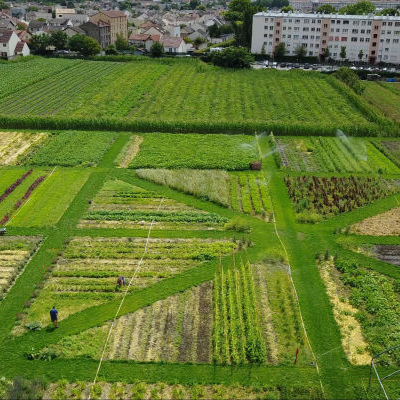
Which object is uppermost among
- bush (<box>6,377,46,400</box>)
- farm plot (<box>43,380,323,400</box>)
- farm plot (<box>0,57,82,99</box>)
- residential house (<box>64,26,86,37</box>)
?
residential house (<box>64,26,86,37</box>)

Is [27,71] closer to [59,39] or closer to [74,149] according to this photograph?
[59,39]

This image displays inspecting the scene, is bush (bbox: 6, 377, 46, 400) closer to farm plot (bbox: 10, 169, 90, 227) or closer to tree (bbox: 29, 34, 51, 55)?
farm plot (bbox: 10, 169, 90, 227)

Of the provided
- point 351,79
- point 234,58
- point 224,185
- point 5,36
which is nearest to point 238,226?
point 224,185

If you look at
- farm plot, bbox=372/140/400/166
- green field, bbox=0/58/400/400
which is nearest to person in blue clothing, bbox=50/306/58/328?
green field, bbox=0/58/400/400

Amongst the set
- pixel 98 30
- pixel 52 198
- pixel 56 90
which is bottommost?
pixel 52 198

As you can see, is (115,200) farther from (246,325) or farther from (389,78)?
(389,78)

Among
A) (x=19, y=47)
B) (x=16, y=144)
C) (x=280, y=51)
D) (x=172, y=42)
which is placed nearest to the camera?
(x=16, y=144)

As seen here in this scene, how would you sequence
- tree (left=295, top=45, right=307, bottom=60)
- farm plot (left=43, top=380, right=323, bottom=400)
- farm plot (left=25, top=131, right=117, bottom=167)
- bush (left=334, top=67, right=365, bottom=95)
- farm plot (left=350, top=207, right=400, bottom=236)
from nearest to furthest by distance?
farm plot (left=43, top=380, right=323, bottom=400)
farm plot (left=350, top=207, right=400, bottom=236)
farm plot (left=25, top=131, right=117, bottom=167)
bush (left=334, top=67, right=365, bottom=95)
tree (left=295, top=45, right=307, bottom=60)
